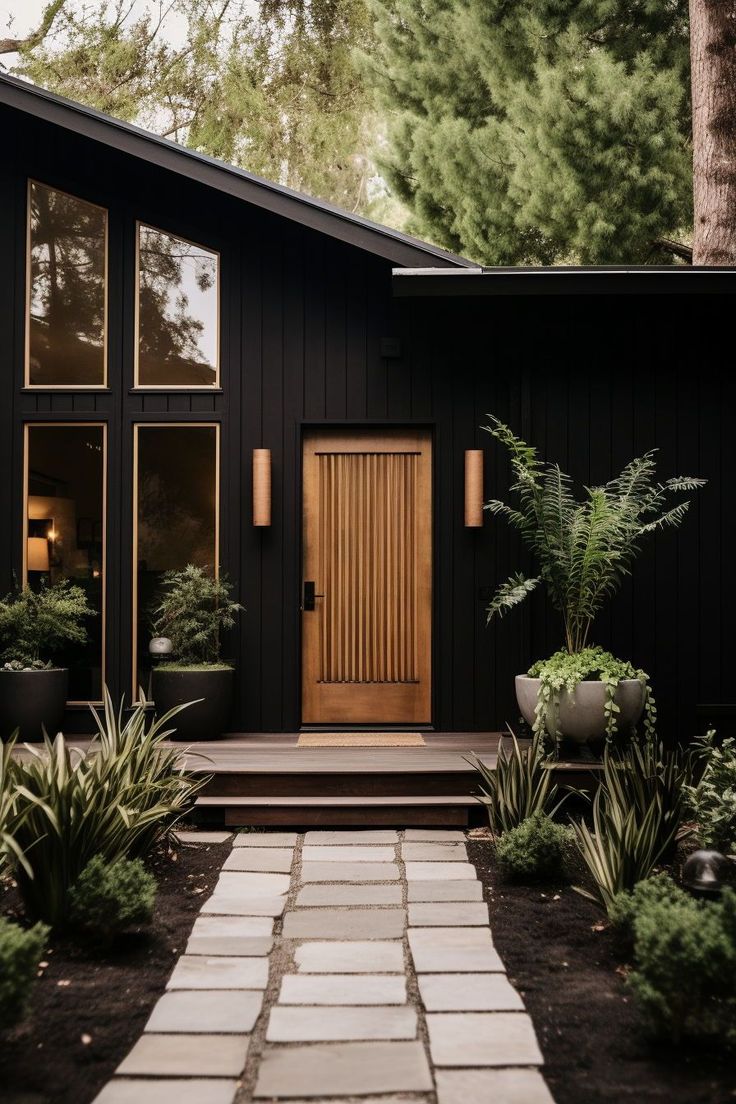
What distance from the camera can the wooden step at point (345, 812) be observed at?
16.8 feet

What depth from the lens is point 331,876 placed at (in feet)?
14.0

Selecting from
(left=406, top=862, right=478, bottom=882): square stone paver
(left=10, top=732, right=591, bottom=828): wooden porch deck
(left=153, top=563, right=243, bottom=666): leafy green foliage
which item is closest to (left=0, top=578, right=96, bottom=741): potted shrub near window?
(left=153, top=563, right=243, bottom=666): leafy green foliage

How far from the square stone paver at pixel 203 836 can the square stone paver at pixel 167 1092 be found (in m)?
2.37

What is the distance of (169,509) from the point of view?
6637 millimetres

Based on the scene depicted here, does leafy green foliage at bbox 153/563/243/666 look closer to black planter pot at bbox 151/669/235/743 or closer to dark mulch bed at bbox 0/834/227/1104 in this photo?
black planter pot at bbox 151/669/235/743

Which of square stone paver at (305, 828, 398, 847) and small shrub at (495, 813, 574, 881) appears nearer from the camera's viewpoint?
small shrub at (495, 813, 574, 881)

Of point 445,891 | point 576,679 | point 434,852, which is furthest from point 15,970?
point 576,679

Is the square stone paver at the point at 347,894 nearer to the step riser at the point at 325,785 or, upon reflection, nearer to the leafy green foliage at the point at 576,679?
the step riser at the point at 325,785

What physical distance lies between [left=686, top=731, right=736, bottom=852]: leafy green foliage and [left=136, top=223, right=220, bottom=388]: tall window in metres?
4.02

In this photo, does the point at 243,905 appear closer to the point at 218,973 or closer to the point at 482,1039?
the point at 218,973

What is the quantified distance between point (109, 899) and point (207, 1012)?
22.1 inches

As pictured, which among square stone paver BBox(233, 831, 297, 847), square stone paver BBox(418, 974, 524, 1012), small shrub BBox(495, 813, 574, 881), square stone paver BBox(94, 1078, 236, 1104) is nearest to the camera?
square stone paver BBox(94, 1078, 236, 1104)

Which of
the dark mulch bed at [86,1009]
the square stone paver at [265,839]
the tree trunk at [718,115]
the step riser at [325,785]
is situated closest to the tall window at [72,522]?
the step riser at [325,785]

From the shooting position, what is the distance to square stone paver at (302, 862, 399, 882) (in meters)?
4.24
